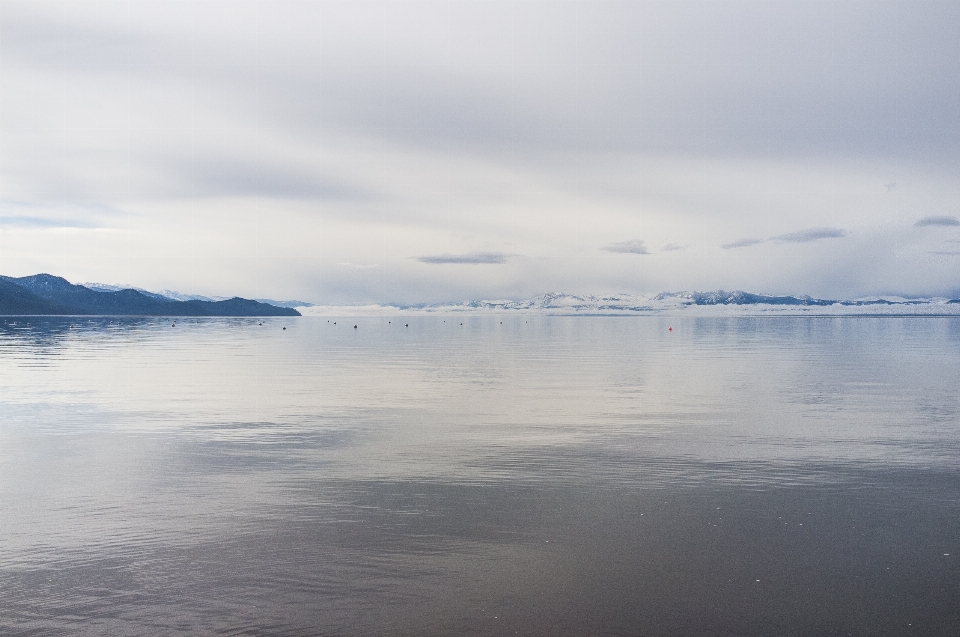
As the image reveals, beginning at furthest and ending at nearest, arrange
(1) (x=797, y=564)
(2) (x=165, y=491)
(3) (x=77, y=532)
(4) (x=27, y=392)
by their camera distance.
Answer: (4) (x=27, y=392) → (2) (x=165, y=491) → (3) (x=77, y=532) → (1) (x=797, y=564)

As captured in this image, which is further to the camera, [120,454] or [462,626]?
[120,454]

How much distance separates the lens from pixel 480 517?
15.2 meters

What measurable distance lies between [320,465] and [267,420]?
930 cm

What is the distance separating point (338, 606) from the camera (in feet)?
35.8

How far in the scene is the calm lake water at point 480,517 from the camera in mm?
10805

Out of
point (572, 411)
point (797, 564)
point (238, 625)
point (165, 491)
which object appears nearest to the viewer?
point (238, 625)

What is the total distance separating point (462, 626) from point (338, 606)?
1.89 metres

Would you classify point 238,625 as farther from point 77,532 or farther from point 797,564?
point 797,564

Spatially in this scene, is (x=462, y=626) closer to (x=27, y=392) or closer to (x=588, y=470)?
(x=588, y=470)

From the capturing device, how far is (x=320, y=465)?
Answer: 20500mm

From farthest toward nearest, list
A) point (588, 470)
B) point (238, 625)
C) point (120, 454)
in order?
1. point (120, 454)
2. point (588, 470)
3. point (238, 625)

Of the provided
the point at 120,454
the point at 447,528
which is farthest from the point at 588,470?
the point at 120,454

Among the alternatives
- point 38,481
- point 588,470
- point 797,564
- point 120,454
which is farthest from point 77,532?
point 797,564

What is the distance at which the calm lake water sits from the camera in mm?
10805
